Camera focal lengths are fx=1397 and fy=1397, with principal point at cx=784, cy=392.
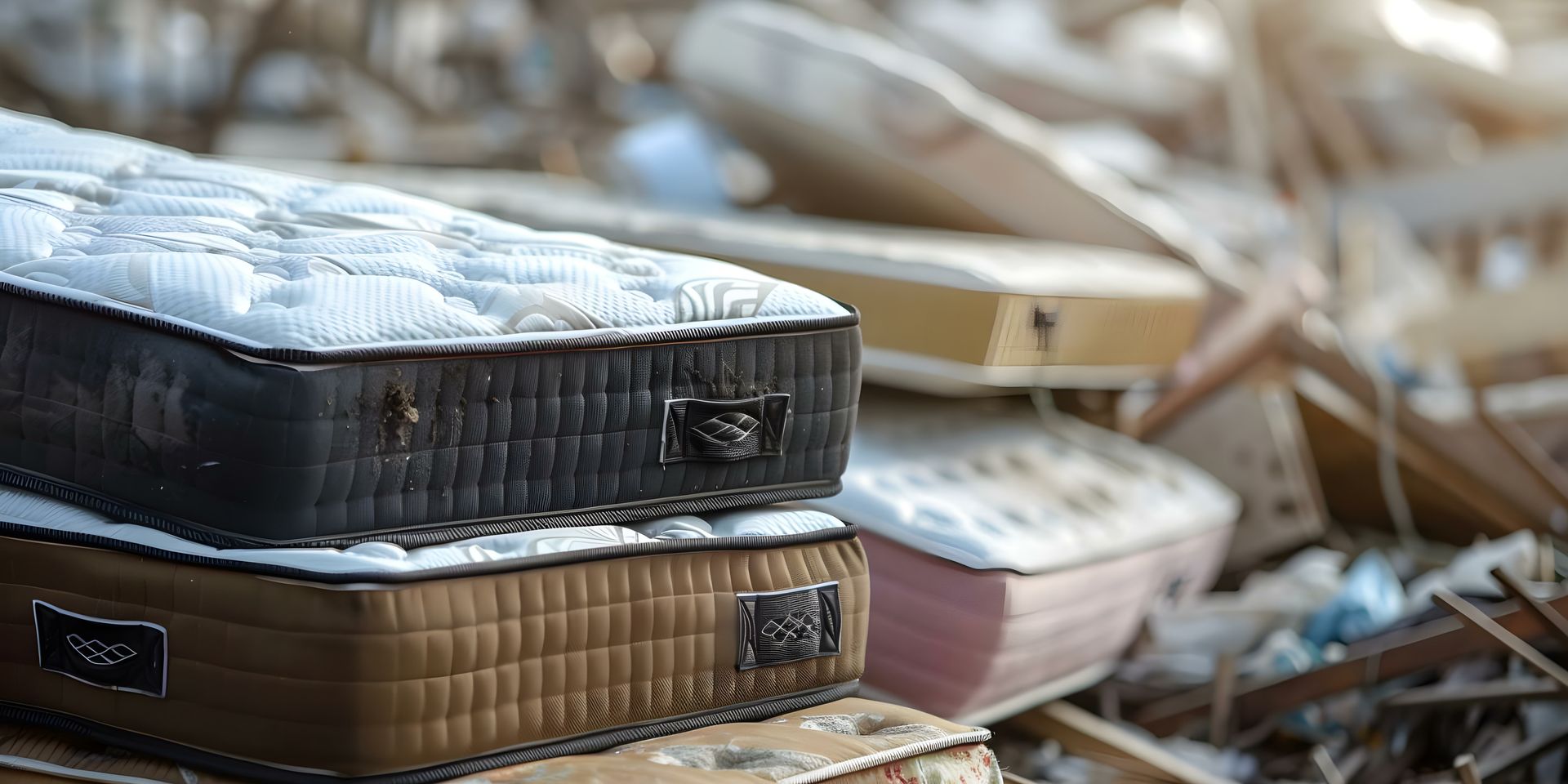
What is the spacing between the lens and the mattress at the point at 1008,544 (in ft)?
3.84

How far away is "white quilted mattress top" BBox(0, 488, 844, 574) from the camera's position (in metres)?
0.73

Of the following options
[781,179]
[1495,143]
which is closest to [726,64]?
[781,179]

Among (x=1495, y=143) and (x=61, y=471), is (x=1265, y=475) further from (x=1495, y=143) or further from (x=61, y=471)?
(x=1495, y=143)

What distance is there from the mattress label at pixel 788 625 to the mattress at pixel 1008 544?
227 mm

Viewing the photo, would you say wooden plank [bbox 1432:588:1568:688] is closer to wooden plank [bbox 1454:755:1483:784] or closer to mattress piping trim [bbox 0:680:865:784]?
wooden plank [bbox 1454:755:1483:784]

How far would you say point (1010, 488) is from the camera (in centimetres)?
134

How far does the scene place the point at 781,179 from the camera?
185 cm

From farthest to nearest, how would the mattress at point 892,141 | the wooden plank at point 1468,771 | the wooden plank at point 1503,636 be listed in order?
the mattress at point 892,141 < the wooden plank at point 1503,636 < the wooden plank at point 1468,771

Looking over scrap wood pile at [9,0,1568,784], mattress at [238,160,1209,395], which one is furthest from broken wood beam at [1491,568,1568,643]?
mattress at [238,160,1209,395]

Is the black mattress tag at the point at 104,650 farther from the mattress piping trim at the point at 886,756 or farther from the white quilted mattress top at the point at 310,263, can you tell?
the mattress piping trim at the point at 886,756

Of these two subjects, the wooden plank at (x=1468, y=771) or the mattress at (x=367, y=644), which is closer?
the mattress at (x=367, y=644)

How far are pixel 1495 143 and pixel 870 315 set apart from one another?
113 inches

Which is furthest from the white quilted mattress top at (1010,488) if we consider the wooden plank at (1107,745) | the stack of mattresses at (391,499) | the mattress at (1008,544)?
the stack of mattresses at (391,499)

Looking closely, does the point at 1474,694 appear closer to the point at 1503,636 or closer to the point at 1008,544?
the point at 1503,636
